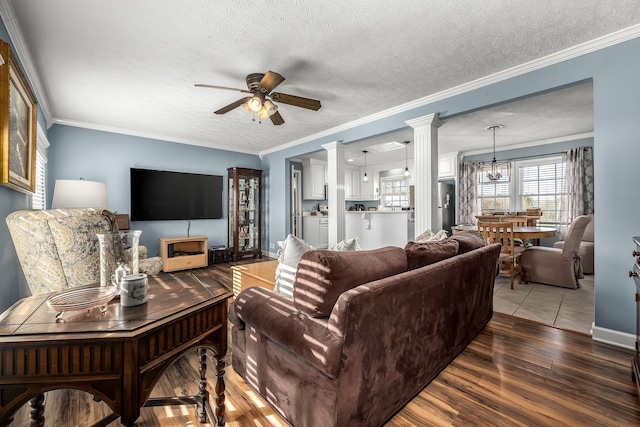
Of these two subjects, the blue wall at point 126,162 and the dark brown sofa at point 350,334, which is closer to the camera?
the dark brown sofa at point 350,334

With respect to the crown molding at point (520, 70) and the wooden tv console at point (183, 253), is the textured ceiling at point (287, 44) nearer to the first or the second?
the crown molding at point (520, 70)

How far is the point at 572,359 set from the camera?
2.02 metres

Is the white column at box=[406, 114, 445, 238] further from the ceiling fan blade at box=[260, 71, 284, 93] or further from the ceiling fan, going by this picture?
the ceiling fan blade at box=[260, 71, 284, 93]

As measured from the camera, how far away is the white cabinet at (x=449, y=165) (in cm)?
650

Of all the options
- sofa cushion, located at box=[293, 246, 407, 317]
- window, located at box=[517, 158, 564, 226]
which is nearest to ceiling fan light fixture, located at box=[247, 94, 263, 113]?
sofa cushion, located at box=[293, 246, 407, 317]

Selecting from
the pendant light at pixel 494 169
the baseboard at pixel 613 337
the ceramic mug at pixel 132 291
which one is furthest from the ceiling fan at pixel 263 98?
the pendant light at pixel 494 169

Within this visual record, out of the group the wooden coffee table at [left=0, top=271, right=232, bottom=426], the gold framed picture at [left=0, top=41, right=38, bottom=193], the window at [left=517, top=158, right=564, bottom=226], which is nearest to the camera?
the wooden coffee table at [left=0, top=271, right=232, bottom=426]

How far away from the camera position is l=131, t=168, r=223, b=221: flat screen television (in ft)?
15.5

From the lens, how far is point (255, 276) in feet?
8.39

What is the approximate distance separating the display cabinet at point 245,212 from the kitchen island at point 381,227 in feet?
6.72

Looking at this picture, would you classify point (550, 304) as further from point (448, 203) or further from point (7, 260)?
point (7, 260)

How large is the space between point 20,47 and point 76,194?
133 cm

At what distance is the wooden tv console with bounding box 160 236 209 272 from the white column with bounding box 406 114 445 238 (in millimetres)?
3801

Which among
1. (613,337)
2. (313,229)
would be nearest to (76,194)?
(313,229)
